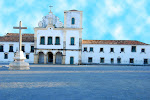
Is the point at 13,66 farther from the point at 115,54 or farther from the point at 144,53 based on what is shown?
the point at 144,53

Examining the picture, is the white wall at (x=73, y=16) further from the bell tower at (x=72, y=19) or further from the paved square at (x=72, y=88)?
the paved square at (x=72, y=88)

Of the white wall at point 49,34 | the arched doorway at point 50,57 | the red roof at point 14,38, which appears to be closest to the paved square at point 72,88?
the white wall at point 49,34

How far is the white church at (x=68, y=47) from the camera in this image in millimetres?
31922

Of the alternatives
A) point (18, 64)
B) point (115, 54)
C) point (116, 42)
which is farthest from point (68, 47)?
point (18, 64)

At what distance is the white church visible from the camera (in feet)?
105

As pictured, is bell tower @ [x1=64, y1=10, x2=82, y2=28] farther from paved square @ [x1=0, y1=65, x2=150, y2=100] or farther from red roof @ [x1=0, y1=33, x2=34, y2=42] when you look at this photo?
paved square @ [x1=0, y1=65, x2=150, y2=100]

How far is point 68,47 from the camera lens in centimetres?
3194

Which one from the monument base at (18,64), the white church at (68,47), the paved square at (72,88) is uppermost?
the white church at (68,47)

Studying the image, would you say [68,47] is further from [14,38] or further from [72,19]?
[14,38]

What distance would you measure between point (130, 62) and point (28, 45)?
62.3 ft

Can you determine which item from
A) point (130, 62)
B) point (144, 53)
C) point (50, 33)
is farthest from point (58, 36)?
point (144, 53)

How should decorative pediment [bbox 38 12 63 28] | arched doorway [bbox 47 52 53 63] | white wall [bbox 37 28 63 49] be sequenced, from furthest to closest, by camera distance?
arched doorway [bbox 47 52 53 63] < decorative pediment [bbox 38 12 63 28] < white wall [bbox 37 28 63 49]

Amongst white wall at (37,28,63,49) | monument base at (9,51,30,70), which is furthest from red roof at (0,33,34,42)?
monument base at (9,51,30,70)

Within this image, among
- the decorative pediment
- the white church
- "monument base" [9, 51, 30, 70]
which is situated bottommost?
"monument base" [9, 51, 30, 70]
